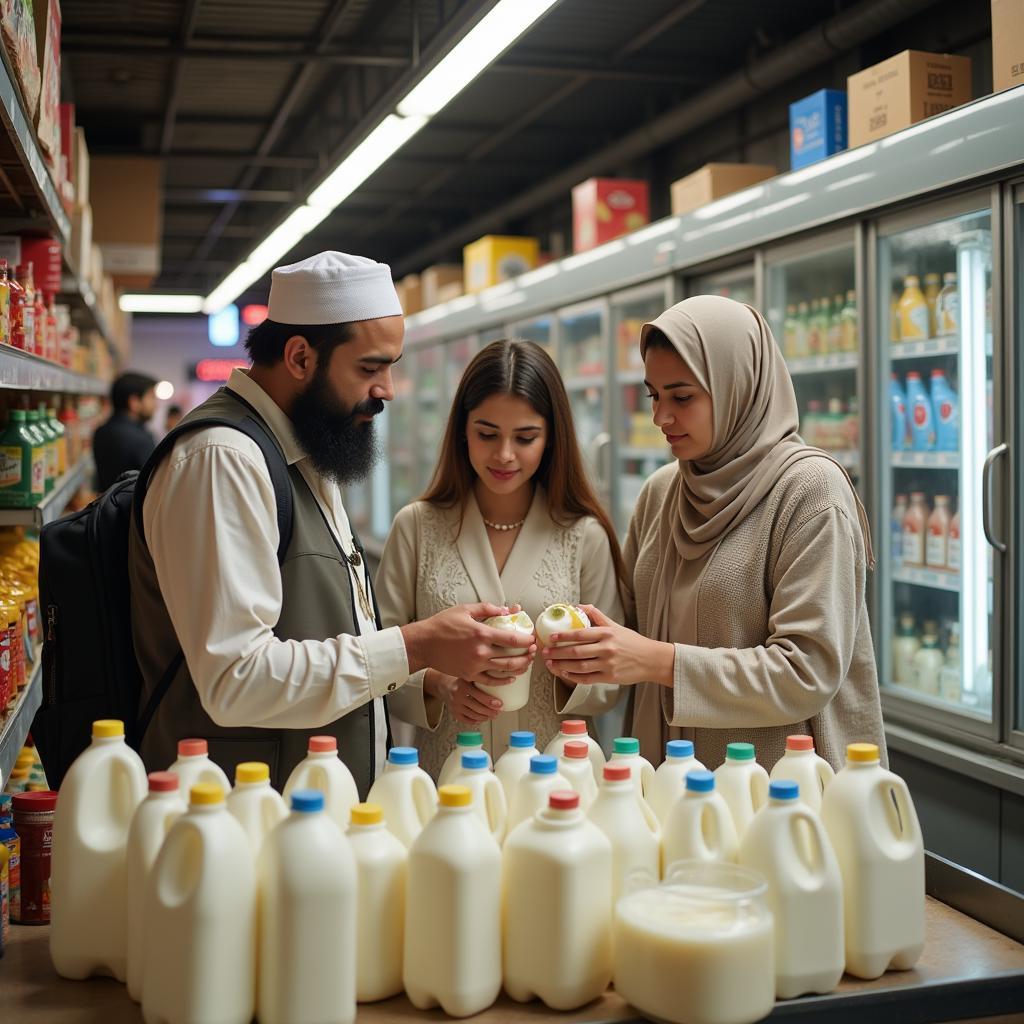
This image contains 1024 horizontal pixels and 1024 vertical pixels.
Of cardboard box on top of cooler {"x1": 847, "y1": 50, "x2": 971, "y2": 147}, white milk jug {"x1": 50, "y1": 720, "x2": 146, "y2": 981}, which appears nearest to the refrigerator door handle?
cardboard box on top of cooler {"x1": 847, "y1": 50, "x2": 971, "y2": 147}

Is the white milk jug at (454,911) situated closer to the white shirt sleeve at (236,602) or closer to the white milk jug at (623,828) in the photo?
the white milk jug at (623,828)

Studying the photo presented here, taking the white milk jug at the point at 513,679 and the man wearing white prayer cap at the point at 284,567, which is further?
the white milk jug at the point at 513,679

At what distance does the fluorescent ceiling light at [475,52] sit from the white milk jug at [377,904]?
2.90 m

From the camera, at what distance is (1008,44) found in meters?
3.38

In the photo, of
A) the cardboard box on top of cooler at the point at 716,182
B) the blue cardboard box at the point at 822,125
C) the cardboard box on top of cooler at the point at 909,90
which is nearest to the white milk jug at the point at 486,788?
the cardboard box on top of cooler at the point at 909,90

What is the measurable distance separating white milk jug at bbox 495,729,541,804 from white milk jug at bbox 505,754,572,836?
125mm

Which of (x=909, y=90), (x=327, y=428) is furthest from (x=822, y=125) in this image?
(x=327, y=428)


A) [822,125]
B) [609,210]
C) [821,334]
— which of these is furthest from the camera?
[609,210]

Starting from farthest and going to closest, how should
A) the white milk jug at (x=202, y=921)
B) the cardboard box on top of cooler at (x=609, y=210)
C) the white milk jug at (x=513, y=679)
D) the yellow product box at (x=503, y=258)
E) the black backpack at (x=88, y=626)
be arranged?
the yellow product box at (x=503, y=258)
the cardboard box on top of cooler at (x=609, y=210)
the white milk jug at (x=513, y=679)
the black backpack at (x=88, y=626)
the white milk jug at (x=202, y=921)

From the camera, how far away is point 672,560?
2531mm

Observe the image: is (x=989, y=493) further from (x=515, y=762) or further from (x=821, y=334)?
(x=515, y=762)

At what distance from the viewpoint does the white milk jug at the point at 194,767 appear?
65.4 inches

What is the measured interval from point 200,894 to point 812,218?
11.3ft

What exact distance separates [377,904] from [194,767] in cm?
35
